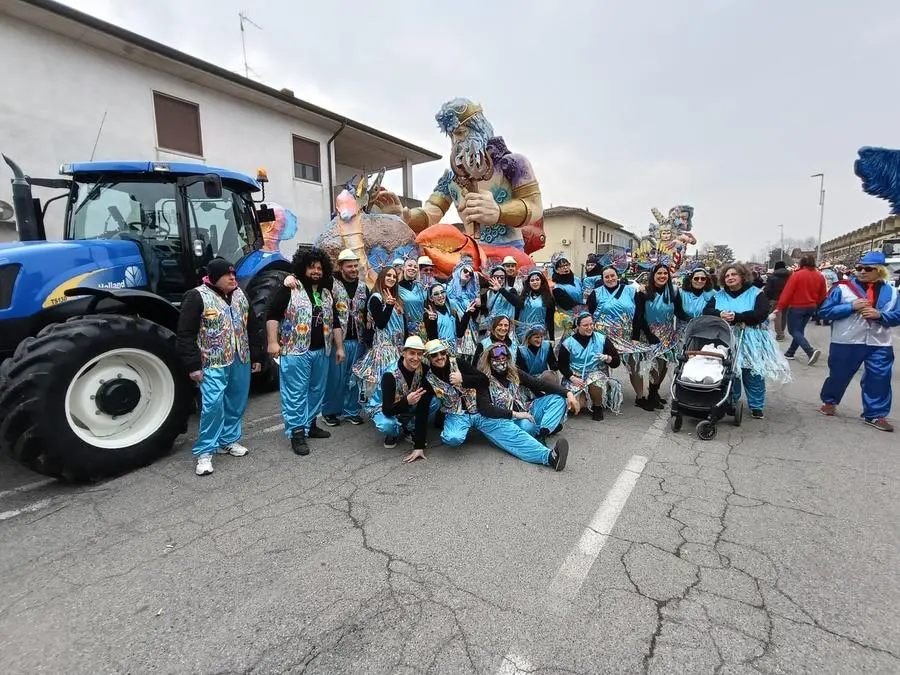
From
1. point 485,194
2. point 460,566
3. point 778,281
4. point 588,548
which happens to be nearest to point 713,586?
point 588,548

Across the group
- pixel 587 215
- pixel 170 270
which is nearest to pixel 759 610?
pixel 170 270

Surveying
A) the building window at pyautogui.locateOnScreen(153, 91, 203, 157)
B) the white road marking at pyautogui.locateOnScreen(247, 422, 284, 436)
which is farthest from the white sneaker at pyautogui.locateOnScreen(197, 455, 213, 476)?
the building window at pyautogui.locateOnScreen(153, 91, 203, 157)

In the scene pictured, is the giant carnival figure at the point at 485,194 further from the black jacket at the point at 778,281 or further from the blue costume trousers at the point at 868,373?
the black jacket at the point at 778,281

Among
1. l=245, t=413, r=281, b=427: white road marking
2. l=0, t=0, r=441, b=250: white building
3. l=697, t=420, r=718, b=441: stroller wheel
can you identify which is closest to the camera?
l=697, t=420, r=718, b=441: stroller wheel

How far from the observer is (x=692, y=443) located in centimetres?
422

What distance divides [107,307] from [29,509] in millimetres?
1622

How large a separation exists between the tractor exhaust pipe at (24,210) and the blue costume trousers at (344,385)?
3347mm

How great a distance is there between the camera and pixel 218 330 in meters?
3.62

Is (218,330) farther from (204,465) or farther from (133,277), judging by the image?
(133,277)

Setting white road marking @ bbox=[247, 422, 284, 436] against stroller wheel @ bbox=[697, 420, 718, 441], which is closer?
stroller wheel @ bbox=[697, 420, 718, 441]

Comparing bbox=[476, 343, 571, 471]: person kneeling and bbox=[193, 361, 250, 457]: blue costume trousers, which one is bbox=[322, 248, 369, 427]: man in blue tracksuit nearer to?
bbox=[193, 361, 250, 457]: blue costume trousers

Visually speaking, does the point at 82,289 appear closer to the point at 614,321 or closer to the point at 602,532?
the point at 602,532

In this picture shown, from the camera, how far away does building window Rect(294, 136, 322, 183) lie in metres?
13.7

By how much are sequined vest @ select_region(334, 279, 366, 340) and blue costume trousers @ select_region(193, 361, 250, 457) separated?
1.01 m
